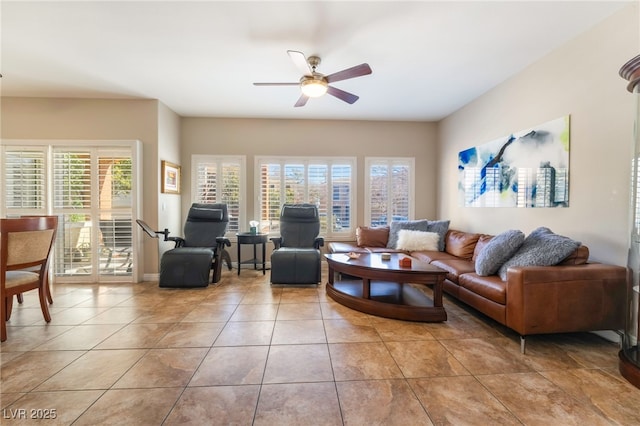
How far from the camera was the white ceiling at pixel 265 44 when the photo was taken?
2.24 m

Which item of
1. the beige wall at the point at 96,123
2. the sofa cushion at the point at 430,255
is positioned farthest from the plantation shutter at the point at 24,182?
the sofa cushion at the point at 430,255

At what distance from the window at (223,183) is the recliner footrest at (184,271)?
129cm

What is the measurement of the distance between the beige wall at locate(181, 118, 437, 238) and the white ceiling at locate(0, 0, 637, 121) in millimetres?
1026

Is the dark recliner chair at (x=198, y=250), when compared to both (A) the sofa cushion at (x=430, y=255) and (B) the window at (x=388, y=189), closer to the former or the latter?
(B) the window at (x=388, y=189)

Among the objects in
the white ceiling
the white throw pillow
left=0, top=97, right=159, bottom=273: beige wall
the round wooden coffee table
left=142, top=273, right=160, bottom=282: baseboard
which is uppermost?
the white ceiling

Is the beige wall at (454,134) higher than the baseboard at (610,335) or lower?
higher

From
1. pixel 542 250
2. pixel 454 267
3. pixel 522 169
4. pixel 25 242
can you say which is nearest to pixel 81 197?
pixel 25 242

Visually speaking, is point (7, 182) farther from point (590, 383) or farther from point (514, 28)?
point (590, 383)

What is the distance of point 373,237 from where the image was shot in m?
4.72

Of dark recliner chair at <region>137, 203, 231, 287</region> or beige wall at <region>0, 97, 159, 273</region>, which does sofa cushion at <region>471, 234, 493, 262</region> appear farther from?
beige wall at <region>0, 97, 159, 273</region>

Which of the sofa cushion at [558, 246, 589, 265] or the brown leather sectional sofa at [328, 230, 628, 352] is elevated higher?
the sofa cushion at [558, 246, 589, 265]

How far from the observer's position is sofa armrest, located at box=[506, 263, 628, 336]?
2107 mm

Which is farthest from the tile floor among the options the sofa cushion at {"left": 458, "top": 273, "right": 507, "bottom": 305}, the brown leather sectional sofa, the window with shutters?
the window with shutters

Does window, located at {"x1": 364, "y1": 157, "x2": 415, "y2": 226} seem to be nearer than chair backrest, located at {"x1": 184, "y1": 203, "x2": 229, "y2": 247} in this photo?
No
